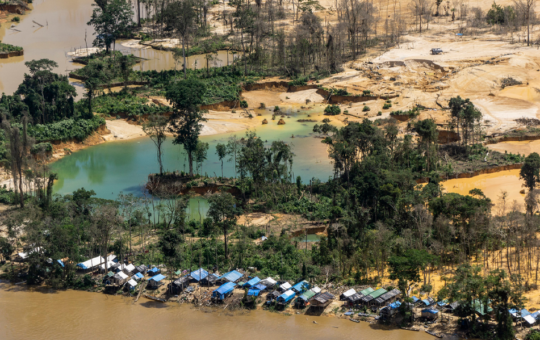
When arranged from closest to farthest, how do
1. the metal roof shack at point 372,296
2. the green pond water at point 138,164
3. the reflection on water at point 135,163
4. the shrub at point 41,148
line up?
the metal roof shack at point 372,296 → the green pond water at point 138,164 → the reflection on water at point 135,163 → the shrub at point 41,148

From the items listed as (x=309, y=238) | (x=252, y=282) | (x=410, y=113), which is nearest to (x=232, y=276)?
(x=252, y=282)

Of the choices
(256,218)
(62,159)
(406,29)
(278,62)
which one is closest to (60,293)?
(256,218)

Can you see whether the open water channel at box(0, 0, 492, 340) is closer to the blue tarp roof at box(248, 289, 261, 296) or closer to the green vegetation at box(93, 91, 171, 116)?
the blue tarp roof at box(248, 289, 261, 296)

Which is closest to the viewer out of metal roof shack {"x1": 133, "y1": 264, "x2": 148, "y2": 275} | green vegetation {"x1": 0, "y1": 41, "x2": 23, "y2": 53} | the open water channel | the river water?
the river water

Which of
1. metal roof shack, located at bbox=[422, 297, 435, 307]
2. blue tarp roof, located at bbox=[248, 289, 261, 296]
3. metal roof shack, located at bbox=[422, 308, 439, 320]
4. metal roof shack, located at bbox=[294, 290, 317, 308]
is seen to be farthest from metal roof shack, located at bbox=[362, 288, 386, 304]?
blue tarp roof, located at bbox=[248, 289, 261, 296]

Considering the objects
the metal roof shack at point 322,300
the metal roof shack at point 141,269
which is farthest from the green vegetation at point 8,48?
the metal roof shack at point 322,300

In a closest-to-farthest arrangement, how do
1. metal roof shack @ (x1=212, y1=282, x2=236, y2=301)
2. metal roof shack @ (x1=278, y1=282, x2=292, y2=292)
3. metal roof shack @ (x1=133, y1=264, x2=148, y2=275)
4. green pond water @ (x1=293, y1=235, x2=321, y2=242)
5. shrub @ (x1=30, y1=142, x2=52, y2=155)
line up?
1. metal roof shack @ (x1=212, y1=282, x2=236, y2=301)
2. metal roof shack @ (x1=278, y1=282, x2=292, y2=292)
3. metal roof shack @ (x1=133, y1=264, x2=148, y2=275)
4. green pond water @ (x1=293, y1=235, x2=321, y2=242)
5. shrub @ (x1=30, y1=142, x2=52, y2=155)

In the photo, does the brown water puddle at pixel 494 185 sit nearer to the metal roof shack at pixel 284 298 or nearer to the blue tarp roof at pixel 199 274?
the metal roof shack at pixel 284 298
